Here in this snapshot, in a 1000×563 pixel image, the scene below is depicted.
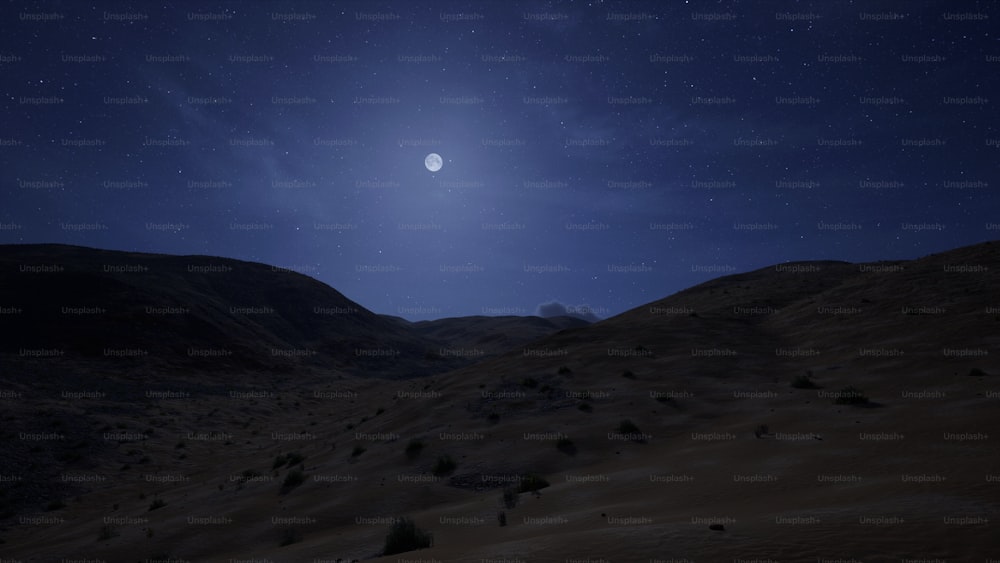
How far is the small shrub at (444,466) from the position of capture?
13.6 m

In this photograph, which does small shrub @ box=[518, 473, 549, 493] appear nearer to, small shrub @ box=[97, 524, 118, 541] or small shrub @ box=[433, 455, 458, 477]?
small shrub @ box=[433, 455, 458, 477]

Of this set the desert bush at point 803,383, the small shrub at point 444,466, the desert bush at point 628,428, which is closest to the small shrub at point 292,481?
the small shrub at point 444,466

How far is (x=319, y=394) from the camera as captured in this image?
46.8 meters

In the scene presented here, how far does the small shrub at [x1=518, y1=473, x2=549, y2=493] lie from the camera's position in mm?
11102

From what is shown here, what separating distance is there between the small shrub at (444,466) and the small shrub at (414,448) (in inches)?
70.6

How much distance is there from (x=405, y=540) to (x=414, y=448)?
8387mm

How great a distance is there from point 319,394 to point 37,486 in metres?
27.9

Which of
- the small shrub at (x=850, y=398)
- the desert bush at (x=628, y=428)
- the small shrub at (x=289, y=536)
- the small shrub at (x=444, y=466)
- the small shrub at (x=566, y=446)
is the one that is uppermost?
the small shrub at (x=850, y=398)

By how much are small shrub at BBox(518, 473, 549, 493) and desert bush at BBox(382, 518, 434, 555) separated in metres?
3.54

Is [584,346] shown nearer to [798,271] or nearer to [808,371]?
[808,371]

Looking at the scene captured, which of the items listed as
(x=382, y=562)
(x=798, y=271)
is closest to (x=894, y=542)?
(x=382, y=562)

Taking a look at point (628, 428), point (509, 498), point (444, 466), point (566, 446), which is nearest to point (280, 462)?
point (444, 466)

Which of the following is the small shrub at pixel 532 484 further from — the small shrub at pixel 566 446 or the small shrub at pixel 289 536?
the small shrub at pixel 289 536

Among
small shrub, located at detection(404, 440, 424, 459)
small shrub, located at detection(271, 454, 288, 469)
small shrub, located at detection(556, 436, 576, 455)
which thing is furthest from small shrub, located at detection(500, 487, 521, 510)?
small shrub, located at detection(271, 454, 288, 469)
